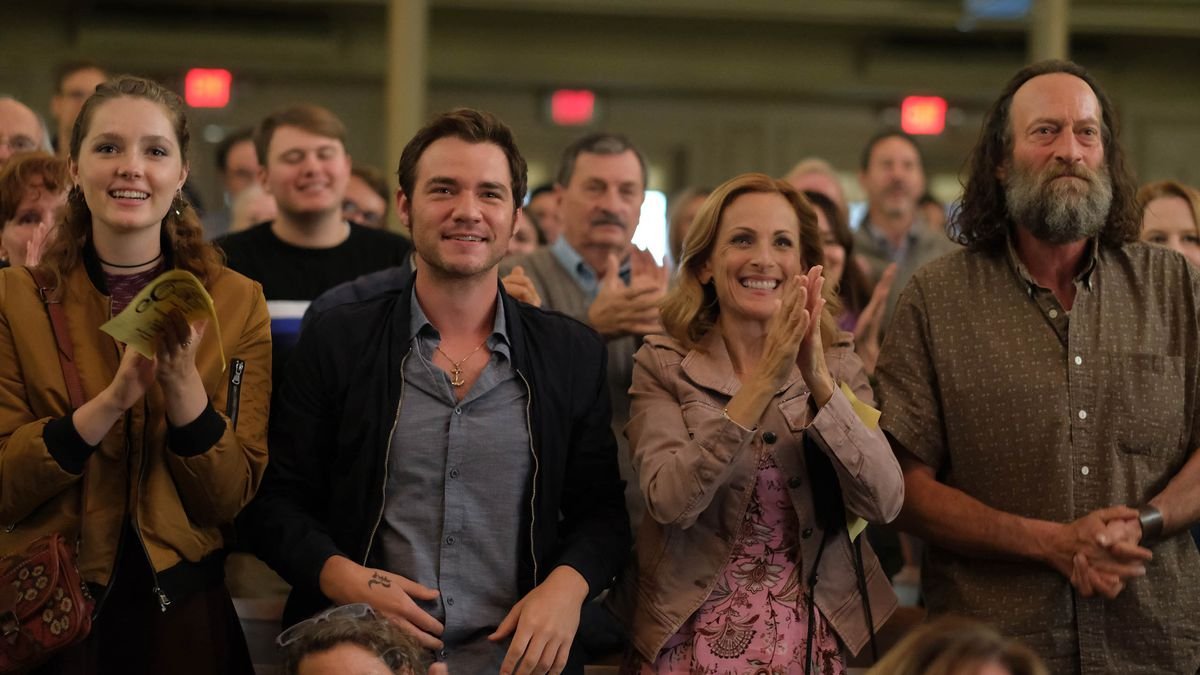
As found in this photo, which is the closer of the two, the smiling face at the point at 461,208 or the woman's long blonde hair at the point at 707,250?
the smiling face at the point at 461,208

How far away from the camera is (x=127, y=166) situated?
262 cm

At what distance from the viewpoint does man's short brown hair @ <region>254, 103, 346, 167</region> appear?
4.44 metres

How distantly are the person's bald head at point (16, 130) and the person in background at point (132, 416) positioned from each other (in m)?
1.44

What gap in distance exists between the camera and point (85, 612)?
2398 mm

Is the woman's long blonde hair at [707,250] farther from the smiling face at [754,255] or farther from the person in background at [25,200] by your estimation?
the person in background at [25,200]

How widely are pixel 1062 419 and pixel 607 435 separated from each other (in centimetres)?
91

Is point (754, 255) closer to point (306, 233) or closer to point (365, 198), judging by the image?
point (306, 233)

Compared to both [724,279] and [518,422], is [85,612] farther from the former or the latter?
[724,279]

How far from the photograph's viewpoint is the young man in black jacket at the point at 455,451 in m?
2.61

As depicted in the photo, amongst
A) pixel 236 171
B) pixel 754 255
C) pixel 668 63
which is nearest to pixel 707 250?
pixel 754 255

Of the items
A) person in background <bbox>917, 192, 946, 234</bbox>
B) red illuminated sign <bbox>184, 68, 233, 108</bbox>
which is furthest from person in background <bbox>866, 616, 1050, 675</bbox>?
red illuminated sign <bbox>184, 68, 233, 108</bbox>

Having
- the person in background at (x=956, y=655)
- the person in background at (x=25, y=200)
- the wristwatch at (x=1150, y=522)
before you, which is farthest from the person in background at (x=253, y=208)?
the person in background at (x=956, y=655)

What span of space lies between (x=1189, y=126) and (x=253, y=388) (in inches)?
328

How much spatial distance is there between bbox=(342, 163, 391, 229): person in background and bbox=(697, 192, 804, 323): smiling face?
2469 mm
